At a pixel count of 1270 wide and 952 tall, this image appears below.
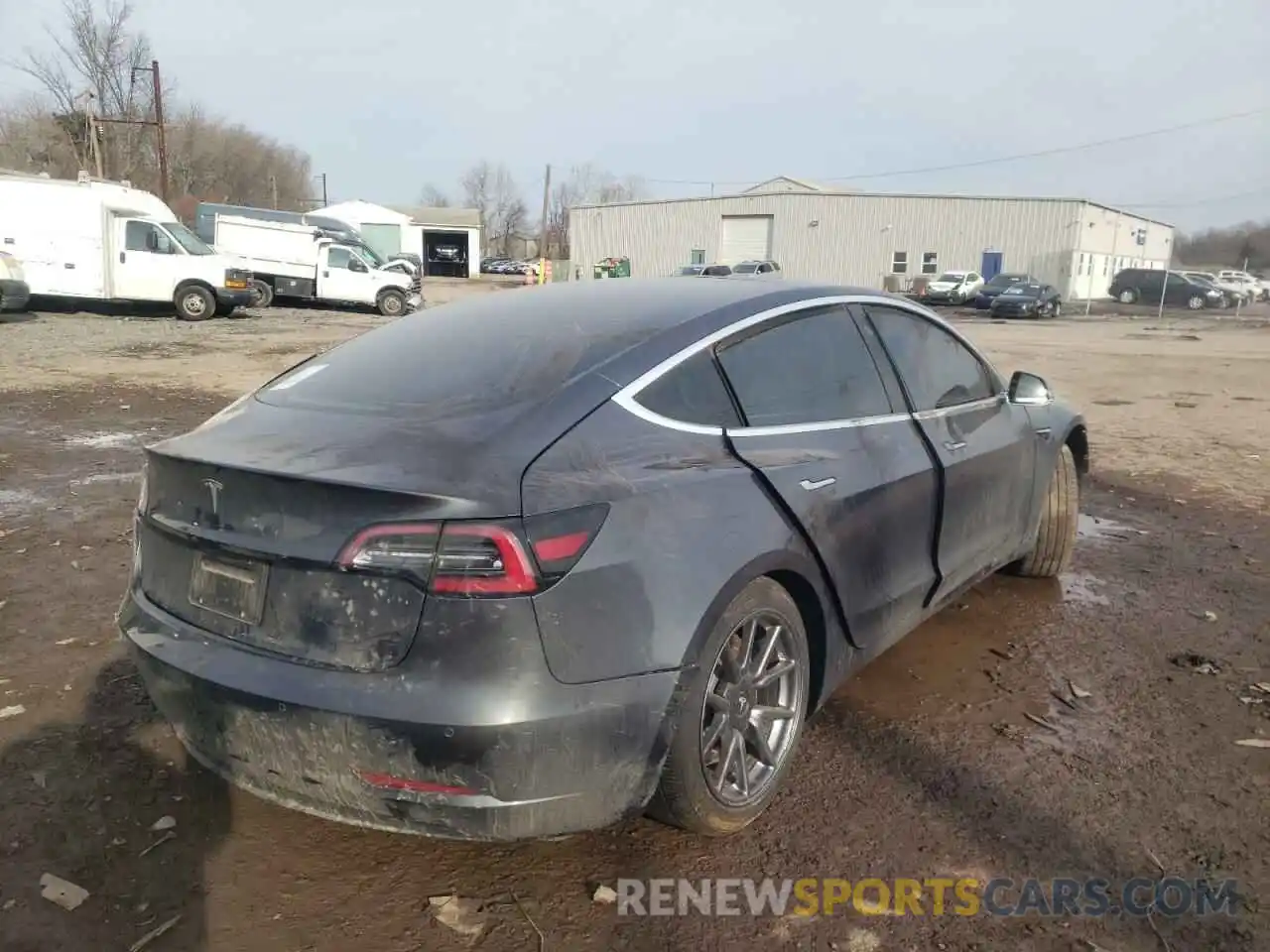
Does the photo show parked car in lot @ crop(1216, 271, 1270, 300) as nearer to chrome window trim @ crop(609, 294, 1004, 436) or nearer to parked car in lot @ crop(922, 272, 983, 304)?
parked car in lot @ crop(922, 272, 983, 304)

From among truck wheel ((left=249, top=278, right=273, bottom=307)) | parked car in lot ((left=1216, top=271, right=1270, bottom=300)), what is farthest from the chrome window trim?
parked car in lot ((left=1216, top=271, right=1270, bottom=300))

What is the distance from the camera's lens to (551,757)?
2.18 meters

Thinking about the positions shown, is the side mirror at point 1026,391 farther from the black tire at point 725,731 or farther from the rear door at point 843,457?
the black tire at point 725,731

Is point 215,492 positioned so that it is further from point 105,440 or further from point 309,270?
point 309,270

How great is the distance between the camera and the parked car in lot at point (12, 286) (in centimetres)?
1795

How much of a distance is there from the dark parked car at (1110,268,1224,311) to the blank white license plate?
4430cm

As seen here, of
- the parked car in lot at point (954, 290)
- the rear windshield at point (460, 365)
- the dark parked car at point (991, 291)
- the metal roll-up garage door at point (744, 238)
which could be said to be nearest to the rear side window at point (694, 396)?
the rear windshield at point (460, 365)

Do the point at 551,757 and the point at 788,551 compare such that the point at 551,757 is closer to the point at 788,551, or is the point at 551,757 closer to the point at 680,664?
the point at 680,664

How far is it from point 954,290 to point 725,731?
38.9 meters

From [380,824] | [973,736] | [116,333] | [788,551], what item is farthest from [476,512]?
[116,333]

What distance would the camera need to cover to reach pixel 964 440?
376cm

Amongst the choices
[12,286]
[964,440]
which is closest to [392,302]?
[12,286]

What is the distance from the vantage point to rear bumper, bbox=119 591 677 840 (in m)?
2.11

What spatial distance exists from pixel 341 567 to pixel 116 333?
61.0ft
